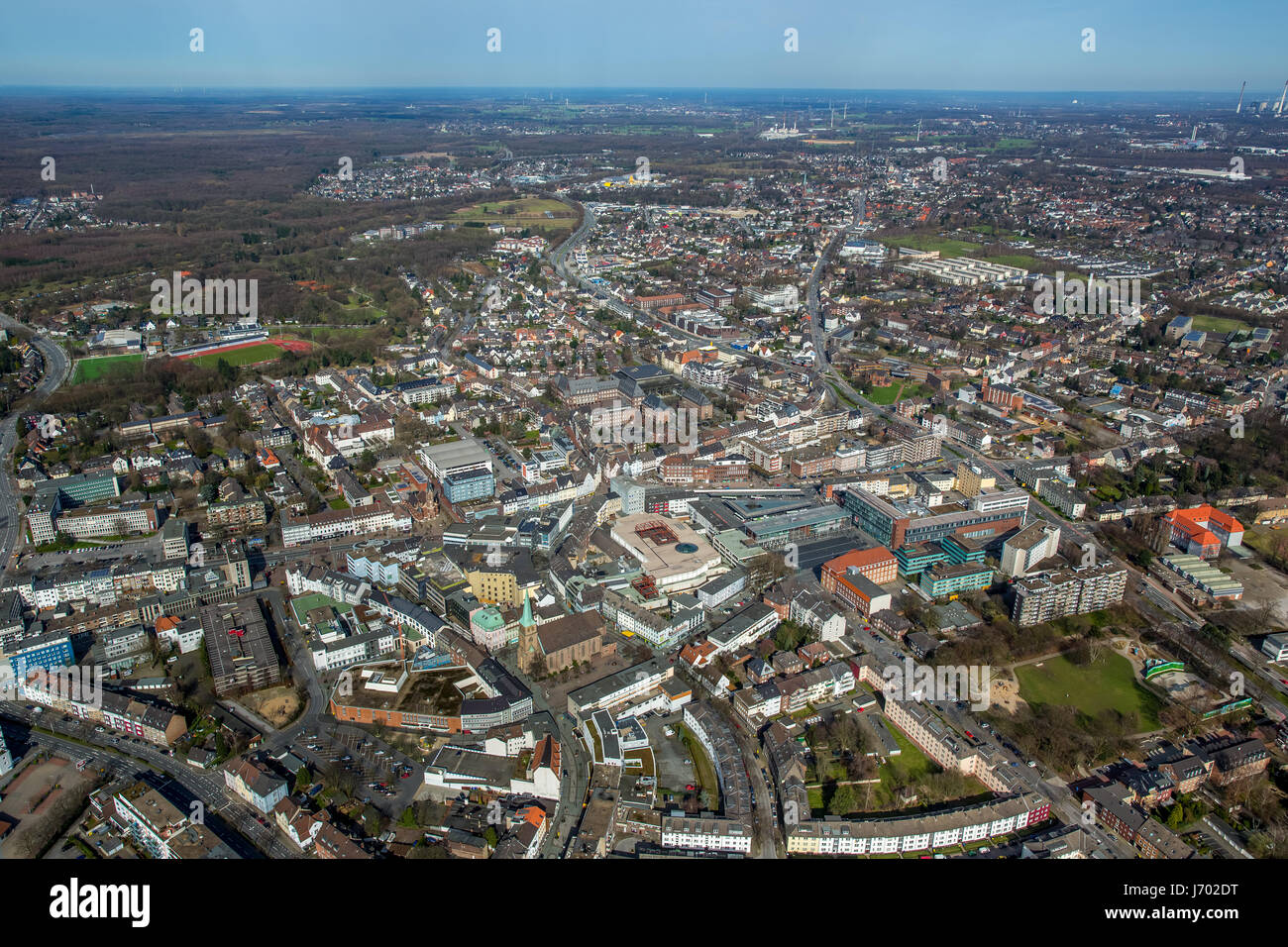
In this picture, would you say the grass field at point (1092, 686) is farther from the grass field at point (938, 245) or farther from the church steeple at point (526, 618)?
the grass field at point (938, 245)

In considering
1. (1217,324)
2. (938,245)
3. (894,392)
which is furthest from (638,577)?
(938,245)

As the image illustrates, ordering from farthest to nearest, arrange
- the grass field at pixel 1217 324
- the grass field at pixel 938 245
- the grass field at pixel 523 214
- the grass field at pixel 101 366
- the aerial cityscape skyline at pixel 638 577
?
the grass field at pixel 523 214 → the grass field at pixel 938 245 → the grass field at pixel 1217 324 → the grass field at pixel 101 366 → the aerial cityscape skyline at pixel 638 577

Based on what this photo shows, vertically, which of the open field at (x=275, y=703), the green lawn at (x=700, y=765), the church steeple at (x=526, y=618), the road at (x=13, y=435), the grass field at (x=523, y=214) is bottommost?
the green lawn at (x=700, y=765)

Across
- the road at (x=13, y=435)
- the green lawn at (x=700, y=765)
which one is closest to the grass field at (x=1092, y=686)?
the green lawn at (x=700, y=765)

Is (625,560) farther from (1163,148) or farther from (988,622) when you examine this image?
(1163,148)

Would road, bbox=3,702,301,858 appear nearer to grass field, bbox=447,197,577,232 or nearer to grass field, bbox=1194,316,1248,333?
grass field, bbox=1194,316,1248,333

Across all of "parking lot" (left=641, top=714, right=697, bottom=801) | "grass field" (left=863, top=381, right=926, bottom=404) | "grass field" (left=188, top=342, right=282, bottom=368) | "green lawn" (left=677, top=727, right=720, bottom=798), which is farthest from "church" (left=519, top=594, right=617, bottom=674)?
"grass field" (left=188, top=342, right=282, bottom=368)

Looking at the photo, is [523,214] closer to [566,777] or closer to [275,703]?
[275,703]

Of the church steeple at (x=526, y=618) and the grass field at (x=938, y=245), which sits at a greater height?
the grass field at (x=938, y=245)
